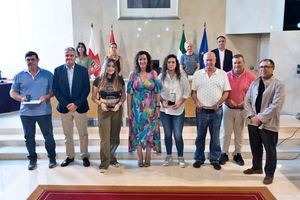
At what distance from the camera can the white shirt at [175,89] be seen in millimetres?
3613

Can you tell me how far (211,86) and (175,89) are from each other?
1.47 ft

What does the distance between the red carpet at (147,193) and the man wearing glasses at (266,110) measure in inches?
15.6

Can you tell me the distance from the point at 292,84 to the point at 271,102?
265 centimetres

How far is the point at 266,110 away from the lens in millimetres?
3152

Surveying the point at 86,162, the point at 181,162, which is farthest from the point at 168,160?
the point at 86,162

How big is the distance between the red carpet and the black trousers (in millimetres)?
273

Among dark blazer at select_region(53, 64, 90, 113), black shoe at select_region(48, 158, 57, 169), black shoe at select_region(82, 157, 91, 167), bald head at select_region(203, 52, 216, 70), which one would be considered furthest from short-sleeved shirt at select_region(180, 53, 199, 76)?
black shoe at select_region(48, 158, 57, 169)

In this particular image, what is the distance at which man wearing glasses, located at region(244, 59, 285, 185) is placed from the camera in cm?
311

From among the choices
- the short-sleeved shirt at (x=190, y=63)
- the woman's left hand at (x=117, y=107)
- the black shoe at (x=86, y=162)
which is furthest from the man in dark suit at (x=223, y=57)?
the black shoe at (x=86, y=162)

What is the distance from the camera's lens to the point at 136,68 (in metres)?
3.58

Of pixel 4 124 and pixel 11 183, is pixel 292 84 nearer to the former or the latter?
pixel 11 183

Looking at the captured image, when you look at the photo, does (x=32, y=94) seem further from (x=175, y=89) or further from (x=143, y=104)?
(x=175, y=89)

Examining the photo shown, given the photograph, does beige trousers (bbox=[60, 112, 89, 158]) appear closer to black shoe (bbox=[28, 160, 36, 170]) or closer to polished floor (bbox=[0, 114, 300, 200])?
polished floor (bbox=[0, 114, 300, 200])

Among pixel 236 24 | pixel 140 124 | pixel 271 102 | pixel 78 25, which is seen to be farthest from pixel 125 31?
pixel 271 102
